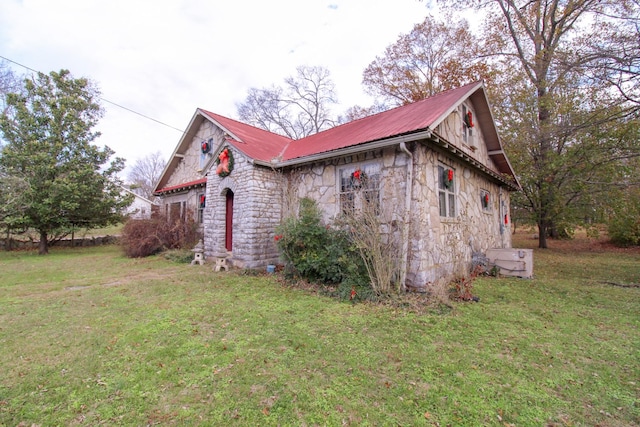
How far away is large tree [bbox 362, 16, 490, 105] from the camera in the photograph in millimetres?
17562

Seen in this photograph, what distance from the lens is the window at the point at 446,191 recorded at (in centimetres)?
718

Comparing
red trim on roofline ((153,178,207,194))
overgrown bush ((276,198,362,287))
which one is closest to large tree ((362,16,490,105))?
red trim on roofline ((153,178,207,194))

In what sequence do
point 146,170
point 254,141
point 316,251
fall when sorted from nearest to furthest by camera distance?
point 316,251
point 254,141
point 146,170

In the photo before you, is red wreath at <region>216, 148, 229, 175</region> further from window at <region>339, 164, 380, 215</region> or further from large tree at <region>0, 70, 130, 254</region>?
large tree at <region>0, 70, 130, 254</region>

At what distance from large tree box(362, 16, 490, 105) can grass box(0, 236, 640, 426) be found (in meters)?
15.8

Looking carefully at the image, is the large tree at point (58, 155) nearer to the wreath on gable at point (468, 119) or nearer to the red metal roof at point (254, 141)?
→ the red metal roof at point (254, 141)

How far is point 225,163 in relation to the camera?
910 centimetres

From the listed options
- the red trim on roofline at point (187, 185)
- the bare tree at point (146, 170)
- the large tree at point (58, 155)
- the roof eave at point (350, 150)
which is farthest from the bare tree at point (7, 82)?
the bare tree at point (146, 170)

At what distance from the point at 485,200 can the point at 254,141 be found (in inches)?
338

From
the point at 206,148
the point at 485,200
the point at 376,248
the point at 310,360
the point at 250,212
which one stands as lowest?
the point at 310,360

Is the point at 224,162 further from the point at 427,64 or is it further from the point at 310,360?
the point at 427,64

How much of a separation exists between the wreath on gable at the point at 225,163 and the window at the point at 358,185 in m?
3.63

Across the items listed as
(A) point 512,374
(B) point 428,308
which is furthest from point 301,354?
(B) point 428,308

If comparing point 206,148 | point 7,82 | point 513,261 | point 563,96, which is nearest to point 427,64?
point 563,96
